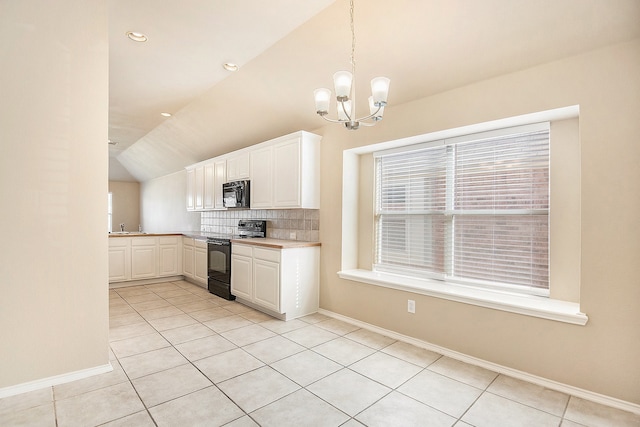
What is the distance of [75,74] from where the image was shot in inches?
96.4

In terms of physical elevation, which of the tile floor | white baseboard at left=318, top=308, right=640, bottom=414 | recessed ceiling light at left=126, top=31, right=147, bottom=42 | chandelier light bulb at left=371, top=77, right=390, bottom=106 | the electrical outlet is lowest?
the tile floor

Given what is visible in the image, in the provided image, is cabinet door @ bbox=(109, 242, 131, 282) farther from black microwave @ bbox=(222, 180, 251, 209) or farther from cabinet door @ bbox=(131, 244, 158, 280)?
black microwave @ bbox=(222, 180, 251, 209)

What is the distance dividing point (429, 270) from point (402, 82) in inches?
74.6

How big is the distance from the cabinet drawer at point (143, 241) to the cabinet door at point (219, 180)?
1.30 metres

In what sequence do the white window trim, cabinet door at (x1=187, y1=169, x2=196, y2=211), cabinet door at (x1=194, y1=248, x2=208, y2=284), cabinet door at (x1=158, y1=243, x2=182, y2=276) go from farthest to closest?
cabinet door at (x1=187, y1=169, x2=196, y2=211) → cabinet door at (x1=158, y1=243, x2=182, y2=276) → cabinet door at (x1=194, y1=248, x2=208, y2=284) → the white window trim

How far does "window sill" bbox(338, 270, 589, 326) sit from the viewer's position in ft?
7.55

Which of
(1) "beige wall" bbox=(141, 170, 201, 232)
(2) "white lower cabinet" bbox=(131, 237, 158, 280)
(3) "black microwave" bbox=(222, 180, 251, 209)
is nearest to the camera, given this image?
(3) "black microwave" bbox=(222, 180, 251, 209)

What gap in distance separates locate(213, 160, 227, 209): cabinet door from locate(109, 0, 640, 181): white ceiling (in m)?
1.33

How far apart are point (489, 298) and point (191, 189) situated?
19.1ft

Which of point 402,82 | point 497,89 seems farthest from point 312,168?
point 497,89

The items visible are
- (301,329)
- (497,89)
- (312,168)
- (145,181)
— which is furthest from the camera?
(145,181)

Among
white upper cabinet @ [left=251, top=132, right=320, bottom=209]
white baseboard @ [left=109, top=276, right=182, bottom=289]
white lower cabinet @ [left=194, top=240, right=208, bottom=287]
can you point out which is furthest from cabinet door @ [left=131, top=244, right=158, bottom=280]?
white upper cabinet @ [left=251, top=132, right=320, bottom=209]

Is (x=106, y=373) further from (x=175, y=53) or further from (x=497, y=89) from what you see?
(x=497, y=89)

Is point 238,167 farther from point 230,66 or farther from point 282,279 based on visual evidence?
point 282,279
